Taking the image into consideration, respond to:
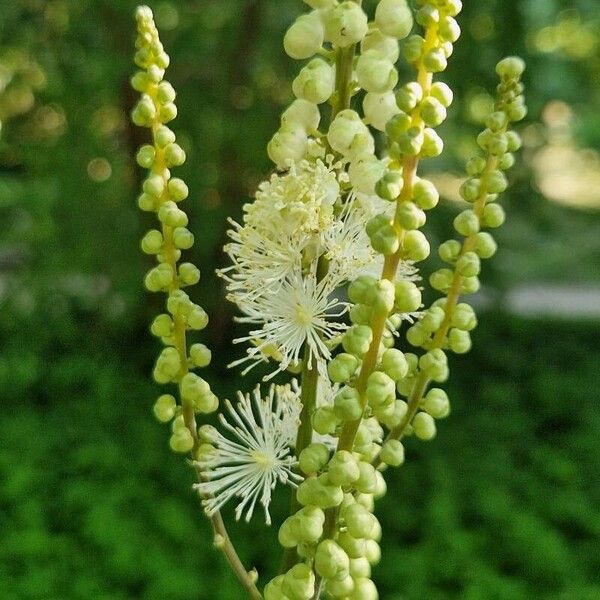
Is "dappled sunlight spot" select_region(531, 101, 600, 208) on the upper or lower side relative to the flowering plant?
upper

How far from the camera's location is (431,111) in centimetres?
46

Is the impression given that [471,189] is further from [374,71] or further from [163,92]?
[163,92]

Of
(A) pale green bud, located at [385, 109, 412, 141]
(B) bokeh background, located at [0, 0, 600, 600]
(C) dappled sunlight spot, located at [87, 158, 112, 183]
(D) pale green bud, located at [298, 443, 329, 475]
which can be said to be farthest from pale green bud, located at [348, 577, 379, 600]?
(C) dappled sunlight spot, located at [87, 158, 112, 183]

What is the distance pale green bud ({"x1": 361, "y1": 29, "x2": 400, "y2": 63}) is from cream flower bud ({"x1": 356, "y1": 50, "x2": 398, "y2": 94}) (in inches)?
0.8

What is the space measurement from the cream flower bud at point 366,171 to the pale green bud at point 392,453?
192mm

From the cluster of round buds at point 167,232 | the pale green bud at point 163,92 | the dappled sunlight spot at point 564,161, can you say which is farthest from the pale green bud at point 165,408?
the dappled sunlight spot at point 564,161

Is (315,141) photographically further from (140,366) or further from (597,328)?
(597,328)

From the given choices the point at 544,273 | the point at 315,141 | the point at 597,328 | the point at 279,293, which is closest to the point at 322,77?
the point at 315,141

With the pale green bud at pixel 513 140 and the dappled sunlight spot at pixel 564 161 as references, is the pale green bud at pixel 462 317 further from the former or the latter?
the dappled sunlight spot at pixel 564 161

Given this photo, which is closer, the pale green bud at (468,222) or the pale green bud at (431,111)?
the pale green bud at (431,111)

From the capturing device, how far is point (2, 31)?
201 cm

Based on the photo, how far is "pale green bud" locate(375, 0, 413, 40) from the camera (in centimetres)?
53

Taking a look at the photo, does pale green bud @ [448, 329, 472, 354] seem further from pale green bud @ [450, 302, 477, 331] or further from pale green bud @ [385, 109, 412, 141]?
pale green bud @ [385, 109, 412, 141]

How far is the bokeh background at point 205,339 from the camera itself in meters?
1.66
